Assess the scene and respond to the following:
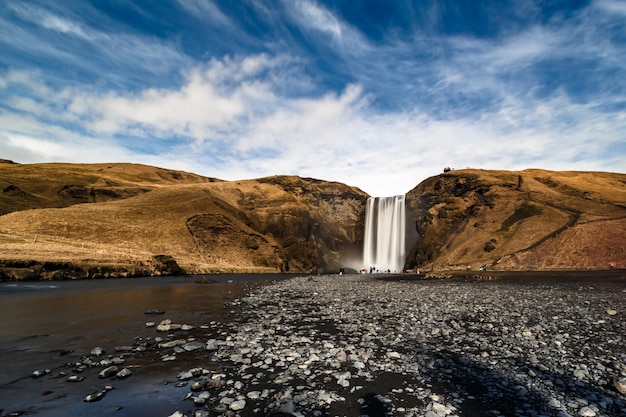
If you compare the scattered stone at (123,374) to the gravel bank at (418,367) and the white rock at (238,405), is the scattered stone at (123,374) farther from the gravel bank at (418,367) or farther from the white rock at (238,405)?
the white rock at (238,405)

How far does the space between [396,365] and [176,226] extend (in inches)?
3212

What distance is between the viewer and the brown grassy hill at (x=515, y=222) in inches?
2549

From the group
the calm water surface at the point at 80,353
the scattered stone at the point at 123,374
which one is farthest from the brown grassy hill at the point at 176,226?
the scattered stone at the point at 123,374

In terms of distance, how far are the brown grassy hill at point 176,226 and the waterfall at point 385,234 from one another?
753cm

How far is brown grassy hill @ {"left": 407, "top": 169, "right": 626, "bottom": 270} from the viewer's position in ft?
212

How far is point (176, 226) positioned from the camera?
266 feet

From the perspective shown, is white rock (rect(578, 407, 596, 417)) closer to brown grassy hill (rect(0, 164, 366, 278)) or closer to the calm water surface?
the calm water surface

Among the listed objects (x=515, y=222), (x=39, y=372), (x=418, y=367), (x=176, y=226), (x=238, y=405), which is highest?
(x=515, y=222)

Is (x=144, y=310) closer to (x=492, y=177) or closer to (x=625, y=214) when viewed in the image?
(x=625, y=214)

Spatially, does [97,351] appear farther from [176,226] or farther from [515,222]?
[515,222]

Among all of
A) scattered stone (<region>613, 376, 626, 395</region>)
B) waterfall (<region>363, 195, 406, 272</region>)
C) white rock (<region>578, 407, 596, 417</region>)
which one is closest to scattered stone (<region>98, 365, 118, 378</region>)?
white rock (<region>578, 407, 596, 417</region>)

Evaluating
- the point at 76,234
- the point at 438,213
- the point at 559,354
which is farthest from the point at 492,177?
the point at 76,234

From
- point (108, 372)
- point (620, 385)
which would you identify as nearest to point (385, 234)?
point (620, 385)

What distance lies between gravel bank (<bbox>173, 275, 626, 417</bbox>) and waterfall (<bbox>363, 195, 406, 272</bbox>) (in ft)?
305
